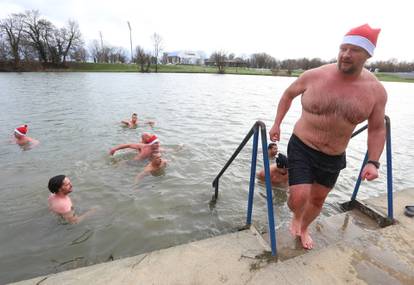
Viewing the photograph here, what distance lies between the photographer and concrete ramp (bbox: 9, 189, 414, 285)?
230cm

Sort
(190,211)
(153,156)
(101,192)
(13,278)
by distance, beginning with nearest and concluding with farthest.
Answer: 1. (13,278)
2. (190,211)
3. (101,192)
4. (153,156)

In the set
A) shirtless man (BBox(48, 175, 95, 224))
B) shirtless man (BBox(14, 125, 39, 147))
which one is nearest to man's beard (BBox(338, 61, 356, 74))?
shirtless man (BBox(48, 175, 95, 224))

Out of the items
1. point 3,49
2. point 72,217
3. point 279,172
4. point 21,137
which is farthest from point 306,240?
point 3,49

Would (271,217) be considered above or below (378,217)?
above

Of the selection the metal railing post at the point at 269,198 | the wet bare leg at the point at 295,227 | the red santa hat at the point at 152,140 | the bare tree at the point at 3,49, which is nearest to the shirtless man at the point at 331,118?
the wet bare leg at the point at 295,227

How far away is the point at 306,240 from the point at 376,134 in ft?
4.32

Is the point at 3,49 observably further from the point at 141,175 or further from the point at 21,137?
the point at 141,175

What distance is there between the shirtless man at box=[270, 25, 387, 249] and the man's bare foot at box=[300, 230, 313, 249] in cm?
1

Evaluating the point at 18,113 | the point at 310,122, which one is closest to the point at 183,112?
the point at 18,113

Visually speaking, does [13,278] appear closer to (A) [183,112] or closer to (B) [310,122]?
(B) [310,122]

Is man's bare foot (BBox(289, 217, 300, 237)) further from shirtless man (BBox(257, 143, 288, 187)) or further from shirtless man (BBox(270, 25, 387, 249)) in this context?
shirtless man (BBox(257, 143, 288, 187))

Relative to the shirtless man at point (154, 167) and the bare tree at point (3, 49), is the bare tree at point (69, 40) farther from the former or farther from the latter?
the shirtless man at point (154, 167)

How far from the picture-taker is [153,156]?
21.7 feet

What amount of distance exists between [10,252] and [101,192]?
183 centimetres
